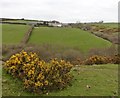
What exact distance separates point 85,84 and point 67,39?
44213mm

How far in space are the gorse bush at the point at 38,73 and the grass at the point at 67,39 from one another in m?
34.8

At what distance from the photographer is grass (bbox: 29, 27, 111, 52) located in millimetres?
50006

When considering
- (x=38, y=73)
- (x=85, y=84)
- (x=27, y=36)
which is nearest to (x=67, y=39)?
(x=27, y=36)

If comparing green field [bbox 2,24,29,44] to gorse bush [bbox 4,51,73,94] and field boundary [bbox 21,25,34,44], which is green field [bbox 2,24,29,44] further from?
gorse bush [bbox 4,51,73,94]

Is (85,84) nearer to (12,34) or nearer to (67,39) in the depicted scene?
(67,39)

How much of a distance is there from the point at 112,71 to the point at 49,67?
3851 mm

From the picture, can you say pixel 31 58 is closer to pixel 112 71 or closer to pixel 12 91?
pixel 12 91

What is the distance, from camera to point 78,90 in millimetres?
11328

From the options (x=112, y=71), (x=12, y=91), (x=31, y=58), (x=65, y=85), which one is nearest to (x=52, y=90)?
(x=65, y=85)

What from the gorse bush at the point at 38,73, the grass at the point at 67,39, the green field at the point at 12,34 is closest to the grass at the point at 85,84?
the gorse bush at the point at 38,73

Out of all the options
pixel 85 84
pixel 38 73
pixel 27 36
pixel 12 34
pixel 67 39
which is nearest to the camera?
pixel 38 73

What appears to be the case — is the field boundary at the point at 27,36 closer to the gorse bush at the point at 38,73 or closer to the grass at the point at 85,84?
the grass at the point at 85,84

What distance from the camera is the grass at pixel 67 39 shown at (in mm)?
50006

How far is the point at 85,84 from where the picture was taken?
12.0 m
